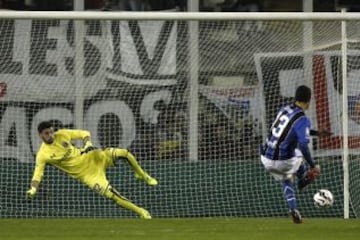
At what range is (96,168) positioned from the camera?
1540 cm

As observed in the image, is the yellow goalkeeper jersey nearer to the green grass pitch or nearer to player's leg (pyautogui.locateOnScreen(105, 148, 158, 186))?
player's leg (pyautogui.locateOnScreen(105, 148, 158, 186))

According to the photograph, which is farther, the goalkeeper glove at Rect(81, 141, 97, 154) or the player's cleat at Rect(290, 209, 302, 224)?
the goalkeeper glove at Rect(81, 141, 97, 154)

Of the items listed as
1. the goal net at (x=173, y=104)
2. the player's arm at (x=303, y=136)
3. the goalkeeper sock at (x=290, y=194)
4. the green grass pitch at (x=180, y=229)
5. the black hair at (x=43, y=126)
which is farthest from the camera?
the goal net at (x=173, y=104)

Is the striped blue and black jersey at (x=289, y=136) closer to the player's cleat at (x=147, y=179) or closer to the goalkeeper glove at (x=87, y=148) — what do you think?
the player's cleat at (x=147, y=179)

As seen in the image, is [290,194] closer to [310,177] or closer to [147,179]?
[310,177]

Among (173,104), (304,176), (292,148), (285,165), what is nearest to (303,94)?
(292,148)

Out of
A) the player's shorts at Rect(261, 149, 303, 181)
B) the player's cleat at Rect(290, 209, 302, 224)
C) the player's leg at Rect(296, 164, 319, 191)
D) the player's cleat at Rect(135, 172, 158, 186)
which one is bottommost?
the player's cleat at Rect(290, 209, 302, 224)

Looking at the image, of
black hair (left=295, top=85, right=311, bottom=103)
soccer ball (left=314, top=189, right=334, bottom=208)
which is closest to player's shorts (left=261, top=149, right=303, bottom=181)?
soccer ball (left=314, top=189, right=334, bottom=208)

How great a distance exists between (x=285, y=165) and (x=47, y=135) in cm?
319

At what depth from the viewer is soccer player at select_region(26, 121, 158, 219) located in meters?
15.0

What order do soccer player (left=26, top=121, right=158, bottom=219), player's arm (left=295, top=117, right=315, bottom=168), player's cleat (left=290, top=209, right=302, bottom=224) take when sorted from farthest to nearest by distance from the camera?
1. soccer player (left=26, top=121, right=158, bottom=219)
2. player's cleat (left=290, top=209, right=302, bottom=224)
3. player's arm (left=295, top=117, right=315, bottom=168)

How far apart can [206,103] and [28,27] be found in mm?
2703

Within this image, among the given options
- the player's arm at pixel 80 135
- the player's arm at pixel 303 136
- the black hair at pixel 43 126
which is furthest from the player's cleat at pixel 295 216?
the black hair at pixel 43 126

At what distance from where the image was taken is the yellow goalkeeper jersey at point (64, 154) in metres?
15.0
